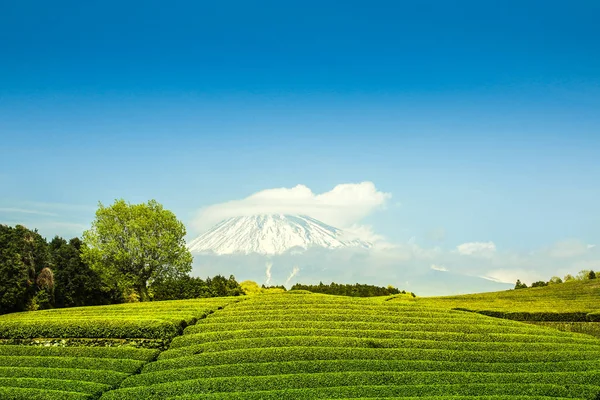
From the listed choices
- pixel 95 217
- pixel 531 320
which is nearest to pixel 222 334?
pixel 531 320

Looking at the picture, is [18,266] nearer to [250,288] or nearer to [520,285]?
[250,288]

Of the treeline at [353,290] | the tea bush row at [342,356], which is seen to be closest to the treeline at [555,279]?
the treeline at [353,290]

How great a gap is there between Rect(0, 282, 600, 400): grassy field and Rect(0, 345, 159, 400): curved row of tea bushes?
5 cm

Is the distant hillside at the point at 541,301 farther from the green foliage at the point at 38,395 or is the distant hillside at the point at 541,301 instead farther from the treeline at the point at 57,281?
the green foliage at the point at 38,395

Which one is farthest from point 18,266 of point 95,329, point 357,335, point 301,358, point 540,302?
point 540,302

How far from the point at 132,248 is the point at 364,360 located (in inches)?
1341

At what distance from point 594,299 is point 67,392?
150 feet

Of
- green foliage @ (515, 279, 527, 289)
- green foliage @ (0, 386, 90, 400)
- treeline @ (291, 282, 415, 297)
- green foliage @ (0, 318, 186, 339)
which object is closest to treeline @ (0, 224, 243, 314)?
treeline @ (291, 282, 415, 297)

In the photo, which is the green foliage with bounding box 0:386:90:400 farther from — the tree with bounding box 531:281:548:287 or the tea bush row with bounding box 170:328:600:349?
the tree with bounding box 531:281:548:287

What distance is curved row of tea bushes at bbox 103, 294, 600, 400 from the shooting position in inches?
714

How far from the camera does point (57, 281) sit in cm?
4928

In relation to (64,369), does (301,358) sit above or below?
above

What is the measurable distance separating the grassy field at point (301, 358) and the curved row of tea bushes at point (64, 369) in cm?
5

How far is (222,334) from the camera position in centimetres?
2438
